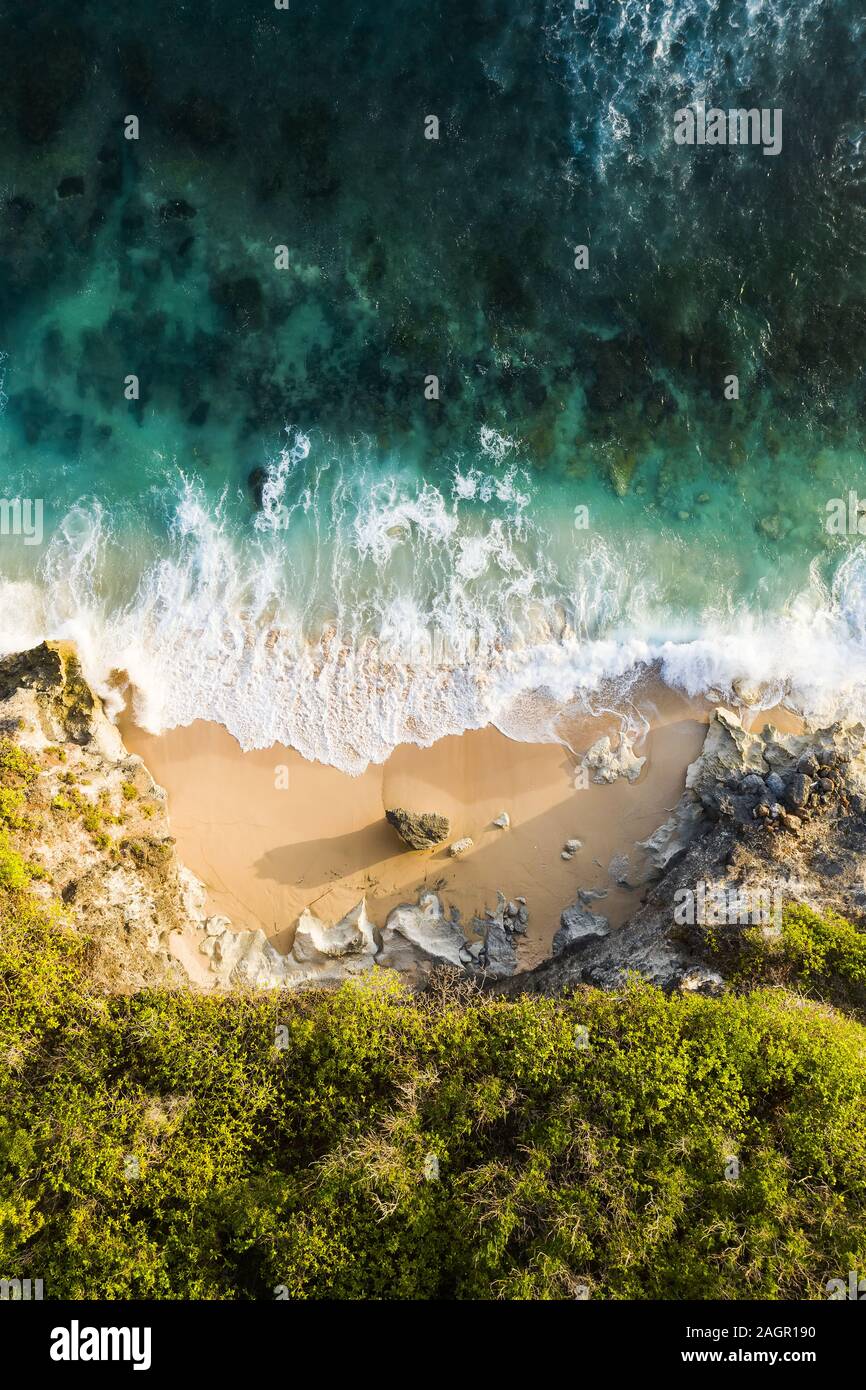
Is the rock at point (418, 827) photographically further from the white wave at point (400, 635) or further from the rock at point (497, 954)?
the rock at point (497, 954)

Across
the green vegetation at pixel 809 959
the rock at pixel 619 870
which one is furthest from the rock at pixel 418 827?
the green vegetation at pixel 809 959

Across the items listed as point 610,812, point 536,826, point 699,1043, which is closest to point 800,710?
point 610,812

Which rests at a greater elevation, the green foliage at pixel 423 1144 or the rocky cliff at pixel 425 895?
the rocky cliff at pixel 425 895

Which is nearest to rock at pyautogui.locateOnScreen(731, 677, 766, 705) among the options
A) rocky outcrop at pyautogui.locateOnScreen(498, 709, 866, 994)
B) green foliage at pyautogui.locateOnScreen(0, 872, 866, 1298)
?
rocky outcrop at pyautogui.locateOnScreen(498, 709, 866, 994)

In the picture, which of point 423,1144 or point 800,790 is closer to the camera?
point 423,1144

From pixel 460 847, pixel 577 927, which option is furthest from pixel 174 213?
pixel 577 927

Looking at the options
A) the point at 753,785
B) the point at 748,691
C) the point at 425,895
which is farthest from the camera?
the point at 748,691

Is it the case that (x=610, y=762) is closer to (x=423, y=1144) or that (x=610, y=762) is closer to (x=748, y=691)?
(x=748, y=691)

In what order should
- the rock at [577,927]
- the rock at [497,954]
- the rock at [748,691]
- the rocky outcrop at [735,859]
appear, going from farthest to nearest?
the rock at [748,691] → the rock at [577,927] → the rock at [497,954] → the rocky outcrop at [735,859]
